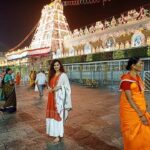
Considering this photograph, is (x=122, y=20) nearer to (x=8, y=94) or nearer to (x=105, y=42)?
(x=105, y=42)

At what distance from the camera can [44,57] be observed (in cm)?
3628

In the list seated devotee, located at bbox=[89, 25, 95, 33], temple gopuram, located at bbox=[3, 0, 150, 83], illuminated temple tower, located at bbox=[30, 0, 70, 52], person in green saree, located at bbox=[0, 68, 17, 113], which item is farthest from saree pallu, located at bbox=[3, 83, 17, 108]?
illuminated temple tower, located at bbox=[30, 0, 70, 52]

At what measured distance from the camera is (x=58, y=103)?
4.68 meters

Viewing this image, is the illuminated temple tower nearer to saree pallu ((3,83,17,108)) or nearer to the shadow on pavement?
saree pallu ((3,83,17,108))

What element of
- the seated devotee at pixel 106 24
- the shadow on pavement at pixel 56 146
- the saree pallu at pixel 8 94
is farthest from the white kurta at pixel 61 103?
the seated devotee at pixel 106 24

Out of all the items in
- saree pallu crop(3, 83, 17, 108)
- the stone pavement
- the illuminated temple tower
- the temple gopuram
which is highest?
the illuminated temple tower

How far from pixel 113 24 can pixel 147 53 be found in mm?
8749

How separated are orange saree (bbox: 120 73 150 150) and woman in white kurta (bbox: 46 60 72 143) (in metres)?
1.50

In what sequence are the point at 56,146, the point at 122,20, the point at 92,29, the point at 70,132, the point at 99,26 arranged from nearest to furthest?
1. the point at 56,146
2. the point at 70,132
3. the point at 122,20
4. the point at 99,26
5. the point at 92,29

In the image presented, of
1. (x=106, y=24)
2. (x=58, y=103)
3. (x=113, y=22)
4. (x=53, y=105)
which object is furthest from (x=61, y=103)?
(x=106, y=24)

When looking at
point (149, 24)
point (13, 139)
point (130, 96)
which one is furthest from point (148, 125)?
point (149, 24)

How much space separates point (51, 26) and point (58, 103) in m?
41.4

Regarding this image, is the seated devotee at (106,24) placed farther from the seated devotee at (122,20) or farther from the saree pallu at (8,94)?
the saree pallu at (8,94)

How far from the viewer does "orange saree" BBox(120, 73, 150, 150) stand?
3289 millimetres
